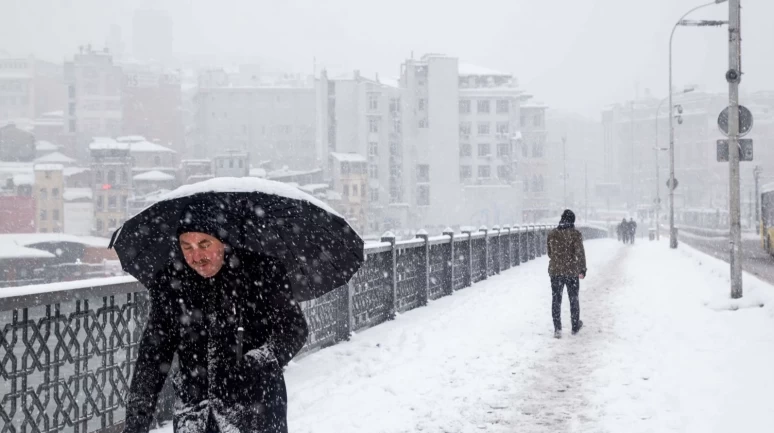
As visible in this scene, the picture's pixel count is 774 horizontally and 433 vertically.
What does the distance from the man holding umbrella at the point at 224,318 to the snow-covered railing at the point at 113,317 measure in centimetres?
202

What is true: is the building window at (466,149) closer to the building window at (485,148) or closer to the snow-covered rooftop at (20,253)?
the building window at (485,148)

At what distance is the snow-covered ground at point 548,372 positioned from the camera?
6.80 meters

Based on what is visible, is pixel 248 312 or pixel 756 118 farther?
pixel 756 118

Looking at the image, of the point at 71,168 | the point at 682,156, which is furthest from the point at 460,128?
the point at 682,156

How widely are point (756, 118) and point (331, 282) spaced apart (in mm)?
185042

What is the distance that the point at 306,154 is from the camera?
10900 cm

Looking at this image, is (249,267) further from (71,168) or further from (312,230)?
(71,168)

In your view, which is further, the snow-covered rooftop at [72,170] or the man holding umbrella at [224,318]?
the snow-covered rooftop at [72,170]

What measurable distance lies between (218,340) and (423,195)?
93.3m

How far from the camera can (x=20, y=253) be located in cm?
8088

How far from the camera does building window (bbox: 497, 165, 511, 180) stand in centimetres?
10112

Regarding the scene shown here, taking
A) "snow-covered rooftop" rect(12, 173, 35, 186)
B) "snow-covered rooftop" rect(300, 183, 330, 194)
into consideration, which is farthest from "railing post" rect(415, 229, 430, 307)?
"snow-covered rooftop" rect(12, 173, 35, 186)

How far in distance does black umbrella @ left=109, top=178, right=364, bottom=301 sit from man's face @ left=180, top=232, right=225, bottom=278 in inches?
3.0

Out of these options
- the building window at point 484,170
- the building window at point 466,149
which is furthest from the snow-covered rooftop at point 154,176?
the building window at point 484,170
